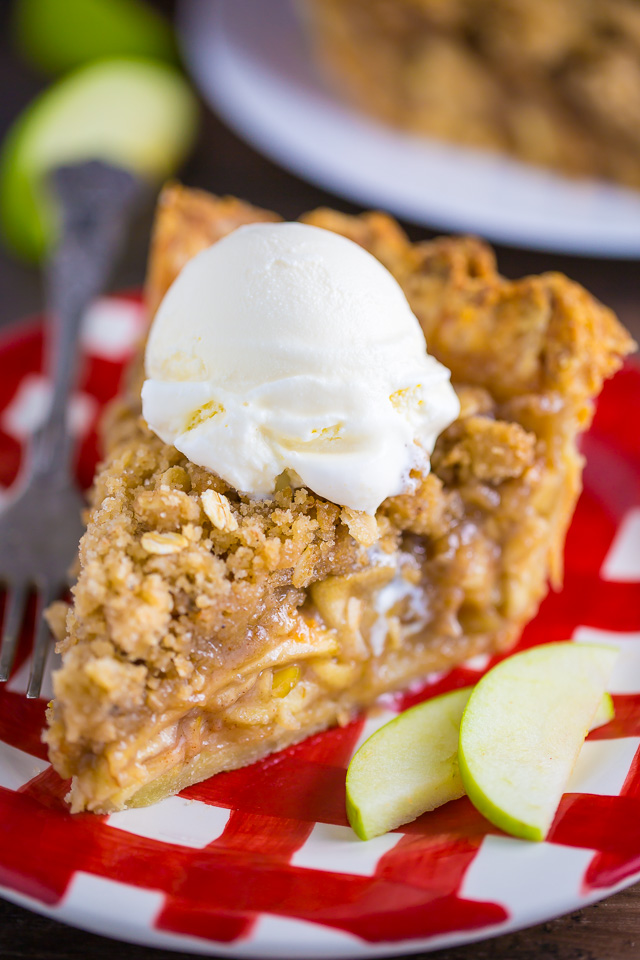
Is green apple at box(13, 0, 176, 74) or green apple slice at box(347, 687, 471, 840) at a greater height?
green apple at box(13, 0, 176, 74)

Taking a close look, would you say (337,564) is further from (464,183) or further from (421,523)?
(464,183)

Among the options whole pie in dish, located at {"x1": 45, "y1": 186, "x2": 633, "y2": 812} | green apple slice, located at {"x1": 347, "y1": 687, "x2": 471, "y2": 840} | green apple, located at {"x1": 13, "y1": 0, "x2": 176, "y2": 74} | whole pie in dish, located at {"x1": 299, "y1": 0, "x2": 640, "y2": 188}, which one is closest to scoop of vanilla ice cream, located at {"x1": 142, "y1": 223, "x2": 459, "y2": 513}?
whole pie in dish, located at {"x1": 45, "y1": 186, "x2": 633, "y2": 812}

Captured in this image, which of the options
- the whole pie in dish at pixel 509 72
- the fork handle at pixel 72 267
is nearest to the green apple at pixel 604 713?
the fork handle at pixel 72 267

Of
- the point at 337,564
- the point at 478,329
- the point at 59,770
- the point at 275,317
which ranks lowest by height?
the point at 59,770

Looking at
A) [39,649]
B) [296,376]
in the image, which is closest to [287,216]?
[296,376]

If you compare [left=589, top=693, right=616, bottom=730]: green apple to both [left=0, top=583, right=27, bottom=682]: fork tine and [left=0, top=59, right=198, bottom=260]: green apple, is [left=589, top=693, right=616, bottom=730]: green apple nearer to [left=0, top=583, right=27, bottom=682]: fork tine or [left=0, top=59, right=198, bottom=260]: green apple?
[left=0, top=583, right=27, bottom=682]: fork tine

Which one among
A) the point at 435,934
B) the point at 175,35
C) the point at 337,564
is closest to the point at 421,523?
the point at 337,564
